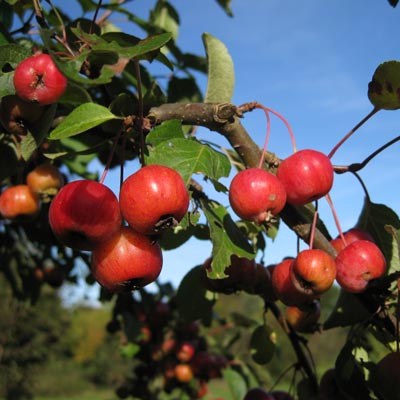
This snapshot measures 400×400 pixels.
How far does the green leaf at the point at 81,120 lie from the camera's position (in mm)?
1216

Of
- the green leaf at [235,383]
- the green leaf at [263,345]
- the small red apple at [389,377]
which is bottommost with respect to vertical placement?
the green leaf at [235,383]

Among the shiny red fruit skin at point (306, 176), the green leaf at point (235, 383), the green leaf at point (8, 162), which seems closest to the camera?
the shiny red fruit skin at point (306, 176)

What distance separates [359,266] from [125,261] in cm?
67

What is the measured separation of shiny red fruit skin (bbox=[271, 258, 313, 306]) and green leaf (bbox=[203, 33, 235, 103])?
2.45ft

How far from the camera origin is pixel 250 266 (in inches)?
70.3

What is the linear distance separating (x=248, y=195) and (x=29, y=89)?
2.16 feet

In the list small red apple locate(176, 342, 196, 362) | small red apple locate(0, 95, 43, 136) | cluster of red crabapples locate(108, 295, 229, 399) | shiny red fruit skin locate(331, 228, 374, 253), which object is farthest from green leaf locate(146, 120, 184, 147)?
small red apple locate(176, 342, 196, 362)

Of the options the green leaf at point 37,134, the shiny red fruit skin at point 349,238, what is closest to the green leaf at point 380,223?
the shiny red fruit skin at point 349,238

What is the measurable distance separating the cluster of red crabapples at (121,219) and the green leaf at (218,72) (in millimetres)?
861

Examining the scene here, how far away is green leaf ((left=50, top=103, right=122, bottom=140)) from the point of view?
47.9 inches

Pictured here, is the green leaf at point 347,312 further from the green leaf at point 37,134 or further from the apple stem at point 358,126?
the green leaf at point 37,134

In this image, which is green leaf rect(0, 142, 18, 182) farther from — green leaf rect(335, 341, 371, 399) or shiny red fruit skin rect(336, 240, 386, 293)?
green leaf rect(335, 341, 371, 399)

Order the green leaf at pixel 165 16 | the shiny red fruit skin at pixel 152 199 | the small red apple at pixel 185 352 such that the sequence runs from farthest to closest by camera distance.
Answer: the small red apple at pixel 185 352, the green leaf at pixel 165 16, the shiny red fruit skin at pixel 152 199

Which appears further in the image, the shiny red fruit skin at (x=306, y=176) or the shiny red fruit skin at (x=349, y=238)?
the shiny red fruit skin at (x=349, y=238)
